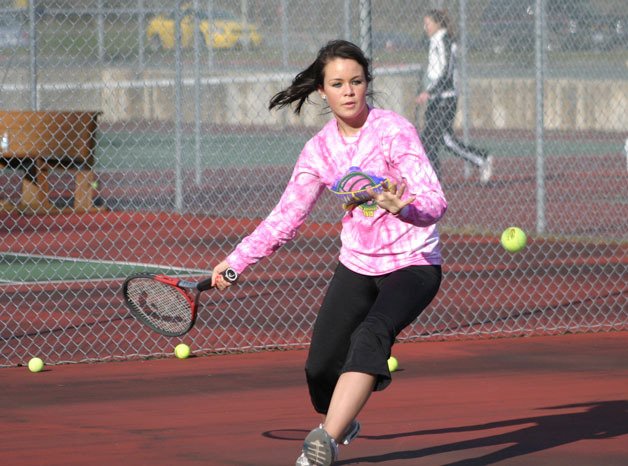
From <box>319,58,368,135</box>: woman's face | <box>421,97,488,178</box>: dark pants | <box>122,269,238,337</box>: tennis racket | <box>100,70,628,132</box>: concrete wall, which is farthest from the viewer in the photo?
<box>100,70,628,132</box>: concrete wall

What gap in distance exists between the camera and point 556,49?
15891 millimetres

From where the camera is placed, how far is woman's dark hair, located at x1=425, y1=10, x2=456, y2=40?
14.2 metres

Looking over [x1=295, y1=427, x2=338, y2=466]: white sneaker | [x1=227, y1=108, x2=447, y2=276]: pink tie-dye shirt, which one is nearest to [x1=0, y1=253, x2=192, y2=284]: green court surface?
[x1=227, y1=108, x2=447, y2=276]: pink tie-dye shirt

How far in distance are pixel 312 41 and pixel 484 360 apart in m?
9.49

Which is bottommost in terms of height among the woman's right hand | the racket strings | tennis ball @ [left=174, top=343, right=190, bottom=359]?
tennis ball @ [left=174, top=343, right=190, bottom=359]

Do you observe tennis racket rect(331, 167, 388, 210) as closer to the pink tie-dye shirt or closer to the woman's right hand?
the pink tie-dye shirt

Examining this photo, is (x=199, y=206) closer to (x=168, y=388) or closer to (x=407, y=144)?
(x=168, y=388)

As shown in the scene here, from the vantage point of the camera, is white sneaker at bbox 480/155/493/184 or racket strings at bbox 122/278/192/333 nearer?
racket strings at bbox 122/278/192/333

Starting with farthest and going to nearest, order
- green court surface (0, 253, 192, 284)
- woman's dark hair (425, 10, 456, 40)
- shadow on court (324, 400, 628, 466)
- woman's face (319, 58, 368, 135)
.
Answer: woman's dark hair (425, 10, 456, 40)
green court surface (0, 253, 192, 284)
shadow on court (324, 400, 628, 466)
woman's face (319, 58, 368, 135)

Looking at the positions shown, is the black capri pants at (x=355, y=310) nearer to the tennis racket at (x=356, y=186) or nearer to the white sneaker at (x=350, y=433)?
the white sneaker at (x=350, y=433)

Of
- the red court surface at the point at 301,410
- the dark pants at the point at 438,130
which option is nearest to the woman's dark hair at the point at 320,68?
the red court surface at the point at 301,410

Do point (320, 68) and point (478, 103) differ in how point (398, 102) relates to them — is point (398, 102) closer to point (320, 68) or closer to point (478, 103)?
point (478, 103)

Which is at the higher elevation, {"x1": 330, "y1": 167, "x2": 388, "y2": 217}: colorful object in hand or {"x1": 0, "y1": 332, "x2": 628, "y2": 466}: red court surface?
{"x1": 330, "y1": 167, "x2": 388, "y2": 217}: colorful object in hand

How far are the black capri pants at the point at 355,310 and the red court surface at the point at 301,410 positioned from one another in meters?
0.48
